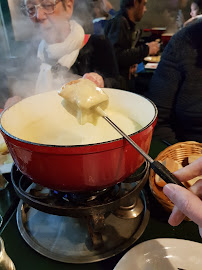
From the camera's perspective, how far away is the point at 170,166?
41.3 inches

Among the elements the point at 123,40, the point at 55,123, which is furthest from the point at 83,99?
the point at 123,40

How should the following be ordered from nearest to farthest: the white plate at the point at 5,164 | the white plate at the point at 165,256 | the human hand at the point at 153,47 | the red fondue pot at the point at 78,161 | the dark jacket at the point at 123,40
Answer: the red fondue pot at the point at 78,161 < the white plate at the point at 165,256 < the white plate at the point at 5,164 < the dark jacket at the point at 123,40 < the human hand at the point at 153,47

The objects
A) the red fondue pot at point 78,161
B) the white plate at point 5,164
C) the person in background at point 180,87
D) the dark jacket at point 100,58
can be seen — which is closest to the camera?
the red fondue pot at point 78,161

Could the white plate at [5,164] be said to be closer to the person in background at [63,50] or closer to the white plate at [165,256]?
the person in background at [63,50]

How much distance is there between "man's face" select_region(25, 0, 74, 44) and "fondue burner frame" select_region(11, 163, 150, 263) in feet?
4.06

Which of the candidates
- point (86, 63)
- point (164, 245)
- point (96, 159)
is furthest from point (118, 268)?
point (86, 63)

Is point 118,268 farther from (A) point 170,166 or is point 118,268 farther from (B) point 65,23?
(B) point 65,23

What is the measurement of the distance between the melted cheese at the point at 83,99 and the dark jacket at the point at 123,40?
265 centimetres

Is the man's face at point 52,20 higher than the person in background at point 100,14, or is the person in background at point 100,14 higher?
the man's face at point 52,20

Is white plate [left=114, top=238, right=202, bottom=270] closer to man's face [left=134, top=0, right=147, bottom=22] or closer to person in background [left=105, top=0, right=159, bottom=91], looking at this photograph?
person in background [left=105, top=0, right=159, bottom=91]

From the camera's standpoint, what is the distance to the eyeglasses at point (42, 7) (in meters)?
1.62

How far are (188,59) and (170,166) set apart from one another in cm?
92

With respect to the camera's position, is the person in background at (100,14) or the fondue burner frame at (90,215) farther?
the person in background at (100,14)

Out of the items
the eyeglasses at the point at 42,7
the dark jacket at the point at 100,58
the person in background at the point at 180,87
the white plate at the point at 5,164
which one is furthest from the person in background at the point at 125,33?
the white plate at the point at 5,164
